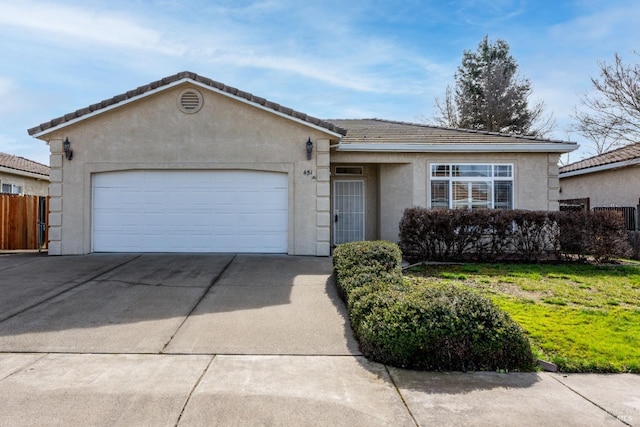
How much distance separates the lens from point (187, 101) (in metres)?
11.0

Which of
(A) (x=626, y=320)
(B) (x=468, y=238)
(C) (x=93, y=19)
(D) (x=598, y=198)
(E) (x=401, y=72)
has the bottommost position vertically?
(A) (x=626, y=320)

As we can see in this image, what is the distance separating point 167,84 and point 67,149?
10.5ft

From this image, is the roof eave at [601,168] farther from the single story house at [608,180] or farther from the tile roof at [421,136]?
the tile roof at [421,136]

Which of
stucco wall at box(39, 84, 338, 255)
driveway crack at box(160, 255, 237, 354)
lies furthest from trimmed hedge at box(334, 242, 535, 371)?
stucco wall at box(39, 84, 338, 255)

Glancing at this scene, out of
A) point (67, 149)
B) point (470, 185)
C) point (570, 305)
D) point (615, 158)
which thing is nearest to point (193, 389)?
point (570, 305)

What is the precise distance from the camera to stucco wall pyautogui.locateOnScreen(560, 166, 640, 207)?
Result: 1473 cm

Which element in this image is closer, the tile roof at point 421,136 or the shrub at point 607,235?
the shrub at point 607,235

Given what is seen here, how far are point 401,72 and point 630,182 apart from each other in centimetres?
929

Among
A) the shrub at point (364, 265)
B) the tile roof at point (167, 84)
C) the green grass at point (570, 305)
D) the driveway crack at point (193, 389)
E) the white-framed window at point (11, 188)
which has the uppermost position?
the tile roof at point (167, 84)

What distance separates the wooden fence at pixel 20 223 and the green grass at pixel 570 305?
482 inches

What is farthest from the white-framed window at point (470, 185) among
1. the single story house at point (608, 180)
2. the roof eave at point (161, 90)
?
the single story house at point (608, 180)

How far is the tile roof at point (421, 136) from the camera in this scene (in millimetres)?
12656

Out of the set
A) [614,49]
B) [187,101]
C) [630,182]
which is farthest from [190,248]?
[614,49]

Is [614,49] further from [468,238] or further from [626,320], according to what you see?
[626,320]
